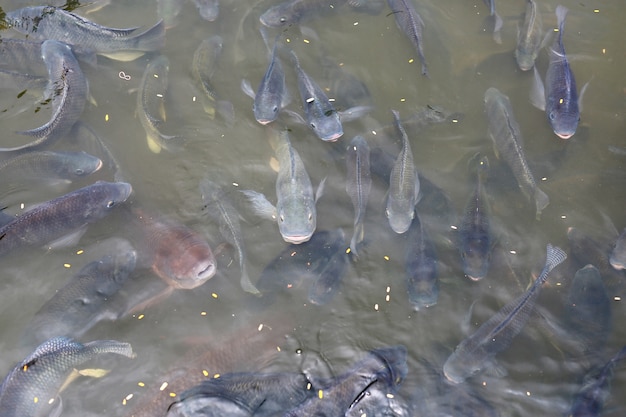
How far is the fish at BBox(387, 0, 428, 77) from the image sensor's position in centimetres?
607

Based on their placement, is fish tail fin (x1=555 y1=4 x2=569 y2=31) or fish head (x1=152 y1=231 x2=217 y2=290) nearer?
fish head (x1=152 y1=231 x2=217 y2=290)

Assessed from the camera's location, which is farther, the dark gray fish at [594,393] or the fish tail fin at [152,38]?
the fish tail fin at [152,38]

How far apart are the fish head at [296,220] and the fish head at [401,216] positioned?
71 centimetres

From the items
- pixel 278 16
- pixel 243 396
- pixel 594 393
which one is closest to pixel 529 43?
pixel 278 16

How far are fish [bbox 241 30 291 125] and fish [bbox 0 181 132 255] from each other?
58.2 inches

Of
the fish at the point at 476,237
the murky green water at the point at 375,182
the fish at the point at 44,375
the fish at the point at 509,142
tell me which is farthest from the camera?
the fish at the point at 509,142

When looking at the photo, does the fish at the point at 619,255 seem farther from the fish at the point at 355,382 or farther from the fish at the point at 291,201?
the fish at the point at 291,201

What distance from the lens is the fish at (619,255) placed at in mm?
4887

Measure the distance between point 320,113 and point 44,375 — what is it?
129 inches

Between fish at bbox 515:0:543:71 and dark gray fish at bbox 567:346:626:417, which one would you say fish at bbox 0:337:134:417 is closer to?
dark gray fish at bbox 567:346:626:417

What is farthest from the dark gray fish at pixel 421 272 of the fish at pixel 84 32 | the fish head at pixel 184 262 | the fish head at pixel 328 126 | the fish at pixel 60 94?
the fish at pixel 84 32

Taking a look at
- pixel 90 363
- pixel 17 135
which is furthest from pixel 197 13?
pixel 90 363

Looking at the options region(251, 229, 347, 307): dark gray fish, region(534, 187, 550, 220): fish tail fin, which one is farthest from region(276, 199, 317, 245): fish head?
region(534, 187, 550, 220): fish tail fin

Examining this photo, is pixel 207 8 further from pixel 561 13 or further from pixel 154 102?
pixel 561 13
